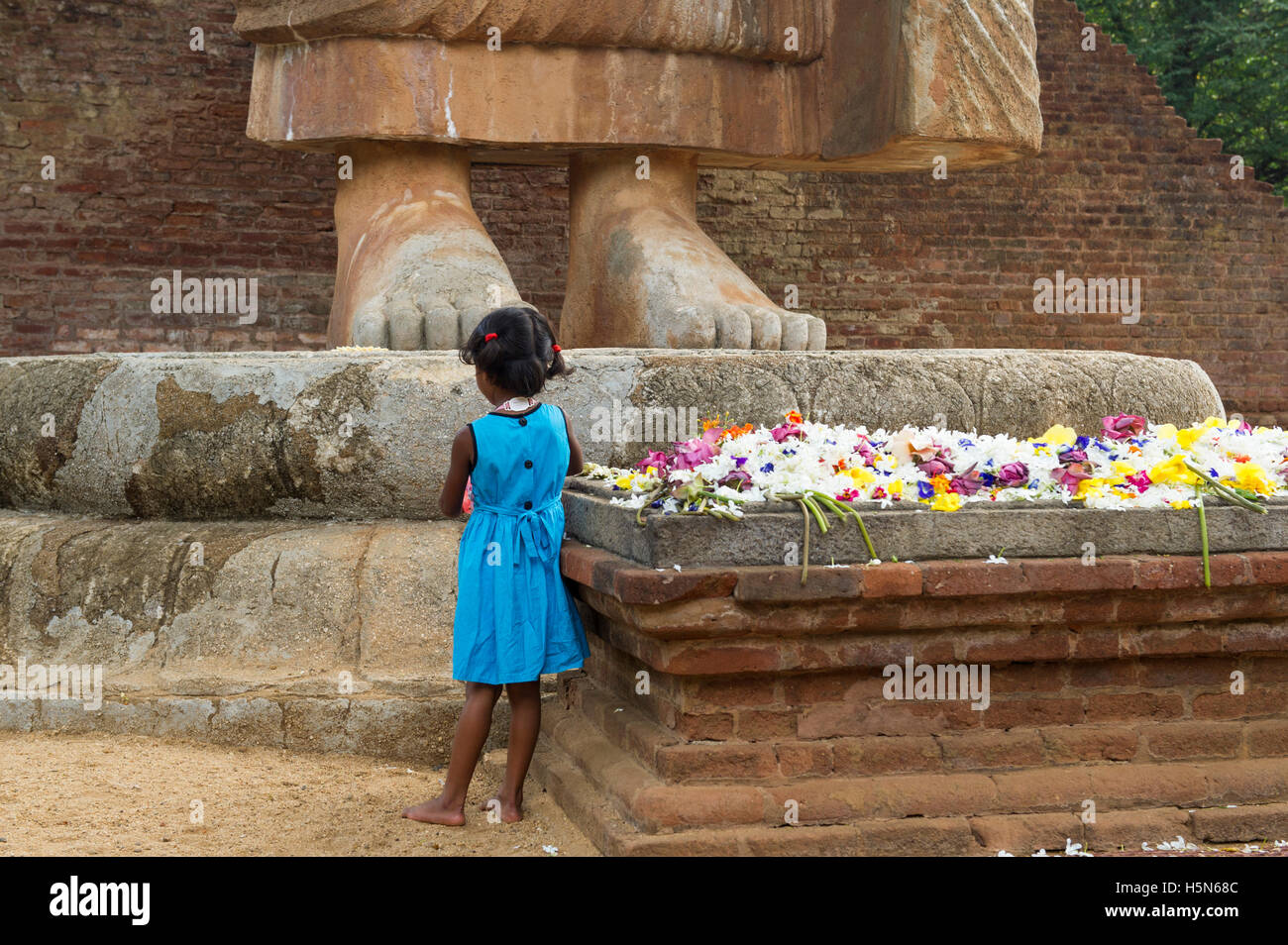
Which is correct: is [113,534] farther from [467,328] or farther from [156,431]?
[467,328]

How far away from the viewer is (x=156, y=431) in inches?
126

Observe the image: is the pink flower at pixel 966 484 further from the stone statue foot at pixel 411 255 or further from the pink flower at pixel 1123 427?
the stone statue foot at pixel 411 255

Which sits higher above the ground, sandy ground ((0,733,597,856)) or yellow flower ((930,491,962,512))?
yellow flower ((930,491,962,512))

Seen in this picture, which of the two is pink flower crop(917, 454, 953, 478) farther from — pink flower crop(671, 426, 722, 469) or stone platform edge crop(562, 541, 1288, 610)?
pink flower crop(671, 426, 722, 469)

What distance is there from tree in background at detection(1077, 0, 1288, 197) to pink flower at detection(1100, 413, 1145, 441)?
34.4 ft

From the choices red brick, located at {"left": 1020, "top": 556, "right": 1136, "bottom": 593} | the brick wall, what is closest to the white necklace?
red brick, located at {"left": 1020, "top": 556, "right": 1136, "bottom": 593}

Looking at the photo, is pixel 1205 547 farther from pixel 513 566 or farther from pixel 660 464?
pixel 513 566

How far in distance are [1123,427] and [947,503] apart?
710 millimetres

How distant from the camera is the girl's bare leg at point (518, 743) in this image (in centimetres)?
253

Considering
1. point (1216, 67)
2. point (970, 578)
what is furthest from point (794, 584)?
point (1216, 67)

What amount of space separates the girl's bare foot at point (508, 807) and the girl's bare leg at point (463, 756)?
7 cm

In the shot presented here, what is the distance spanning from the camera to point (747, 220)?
31.0 feet

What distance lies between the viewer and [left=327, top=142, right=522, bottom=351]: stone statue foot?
3.55 m

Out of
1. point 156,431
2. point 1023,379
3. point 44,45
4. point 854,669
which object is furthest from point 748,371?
point 44,45
